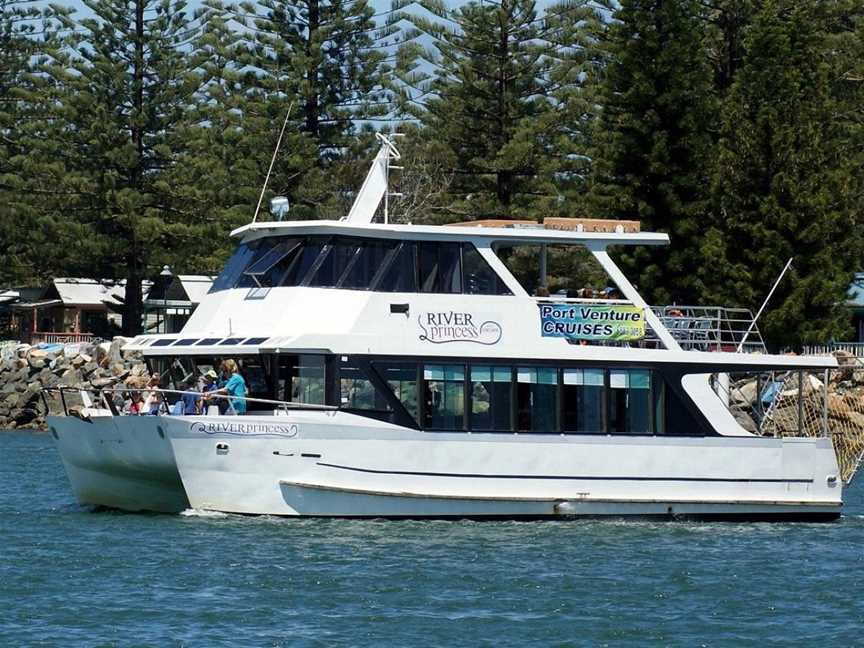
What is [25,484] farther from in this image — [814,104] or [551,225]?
[814,104]

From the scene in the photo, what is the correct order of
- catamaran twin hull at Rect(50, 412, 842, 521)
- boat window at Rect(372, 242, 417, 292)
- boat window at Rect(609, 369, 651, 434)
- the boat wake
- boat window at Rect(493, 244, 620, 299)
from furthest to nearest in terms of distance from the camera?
boat window at Rect(493, 244, 620, 299) → boat window at Rect(609, 369, 651, 434) → boat window at Rect(372, 242, 417, 292) → the boat wake → catamaran twin hull at Rect(50, 412, 842, 521)

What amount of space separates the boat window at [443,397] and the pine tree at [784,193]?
23338mm

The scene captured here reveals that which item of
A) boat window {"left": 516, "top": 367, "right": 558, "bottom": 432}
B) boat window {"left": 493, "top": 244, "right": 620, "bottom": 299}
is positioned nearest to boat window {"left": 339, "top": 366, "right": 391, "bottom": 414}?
boat window {"left": 516, "top": 367, "right": 558, "bottom": 432}

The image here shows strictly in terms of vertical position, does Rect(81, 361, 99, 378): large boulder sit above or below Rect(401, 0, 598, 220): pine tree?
below

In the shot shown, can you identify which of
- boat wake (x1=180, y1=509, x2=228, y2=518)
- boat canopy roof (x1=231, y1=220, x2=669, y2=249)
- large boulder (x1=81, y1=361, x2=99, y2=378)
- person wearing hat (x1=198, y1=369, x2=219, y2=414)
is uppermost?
boat canopy roof (x1=231, y1=220, x2=669, y2=249)

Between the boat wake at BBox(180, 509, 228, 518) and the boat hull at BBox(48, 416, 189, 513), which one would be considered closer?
the boat hull at BBox(48, 416, 189, 513)

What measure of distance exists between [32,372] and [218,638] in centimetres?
3861

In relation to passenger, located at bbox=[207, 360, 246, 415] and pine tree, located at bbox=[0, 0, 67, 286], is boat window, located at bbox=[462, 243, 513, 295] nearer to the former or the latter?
passenger, located at bbox=[207, 360, 246, 415]

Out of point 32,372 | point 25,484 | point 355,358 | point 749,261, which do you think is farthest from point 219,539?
point 32,372

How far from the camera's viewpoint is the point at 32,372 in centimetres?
5300

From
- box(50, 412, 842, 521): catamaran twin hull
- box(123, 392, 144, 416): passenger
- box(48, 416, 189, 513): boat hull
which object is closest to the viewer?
box(50, 412, 842, 521): catamaran twin hull

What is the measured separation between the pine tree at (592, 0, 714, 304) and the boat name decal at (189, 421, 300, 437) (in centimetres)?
2670

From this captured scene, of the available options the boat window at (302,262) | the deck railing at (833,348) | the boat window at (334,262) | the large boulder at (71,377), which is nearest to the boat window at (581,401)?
the boat window at (334,262)

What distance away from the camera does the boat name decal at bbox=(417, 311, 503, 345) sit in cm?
2203
